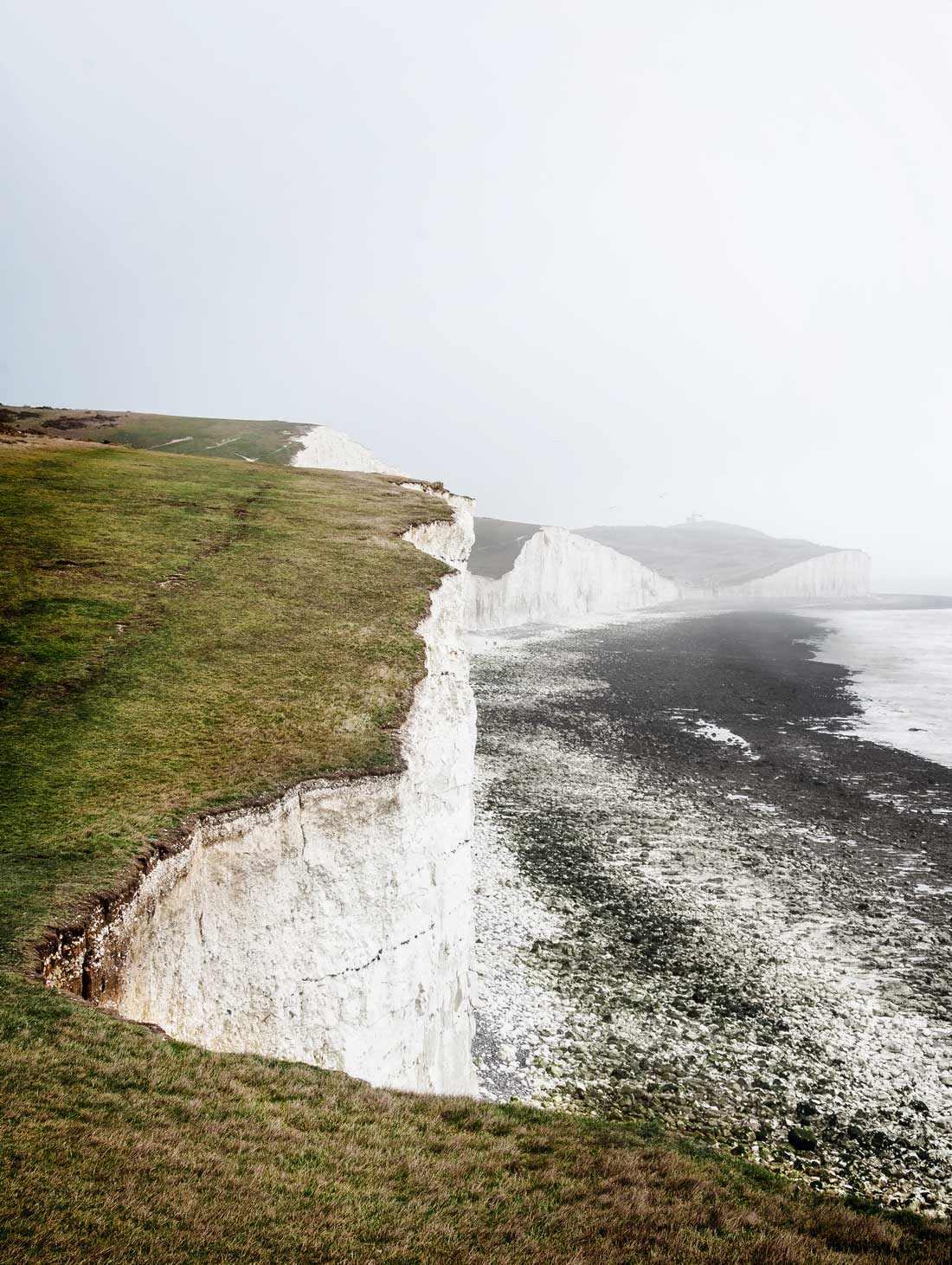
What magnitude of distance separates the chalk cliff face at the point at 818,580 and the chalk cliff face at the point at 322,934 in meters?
149

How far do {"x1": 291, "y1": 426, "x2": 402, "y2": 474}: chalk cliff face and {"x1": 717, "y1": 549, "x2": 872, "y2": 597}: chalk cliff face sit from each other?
363 feet

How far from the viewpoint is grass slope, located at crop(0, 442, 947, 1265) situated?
529 centimetres

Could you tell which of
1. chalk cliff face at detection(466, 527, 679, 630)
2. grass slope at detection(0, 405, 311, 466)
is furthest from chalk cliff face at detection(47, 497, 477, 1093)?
chalk cliff face at detection(466, 527, 679, 630)

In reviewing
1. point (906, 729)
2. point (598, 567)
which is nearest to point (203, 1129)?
point (906, 729)

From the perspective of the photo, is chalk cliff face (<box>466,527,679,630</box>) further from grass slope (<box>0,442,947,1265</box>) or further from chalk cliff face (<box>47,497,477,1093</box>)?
chalk cliff face (<box>47,497,477,1093</box>)

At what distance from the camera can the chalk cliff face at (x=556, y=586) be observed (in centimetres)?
8606

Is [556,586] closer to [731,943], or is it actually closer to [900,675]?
[900,675]

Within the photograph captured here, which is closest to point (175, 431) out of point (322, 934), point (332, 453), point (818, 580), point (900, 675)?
point (332, 453)

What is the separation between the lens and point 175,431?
183 ft

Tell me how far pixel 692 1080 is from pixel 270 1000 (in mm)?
8877

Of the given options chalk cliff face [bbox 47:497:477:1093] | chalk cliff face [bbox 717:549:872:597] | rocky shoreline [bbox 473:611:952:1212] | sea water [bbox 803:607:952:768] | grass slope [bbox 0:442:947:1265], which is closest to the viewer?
grass slope [bbox 0:442:947:1265]

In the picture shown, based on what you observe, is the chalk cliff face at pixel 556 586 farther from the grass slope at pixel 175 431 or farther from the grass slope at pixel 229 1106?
the grass slope at pixel 229 1106

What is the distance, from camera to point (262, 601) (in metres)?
18.8

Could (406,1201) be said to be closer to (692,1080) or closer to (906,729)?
(692,1080)
